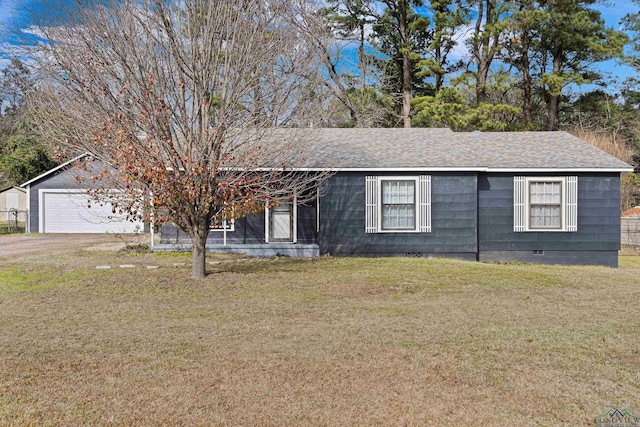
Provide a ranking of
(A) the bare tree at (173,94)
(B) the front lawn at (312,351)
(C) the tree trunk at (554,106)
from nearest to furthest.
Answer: (B) the front lawn at (312,351) < (A) the bare tree at (173,94) < (C) the tree trunk at (554,106)

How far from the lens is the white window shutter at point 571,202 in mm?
14469

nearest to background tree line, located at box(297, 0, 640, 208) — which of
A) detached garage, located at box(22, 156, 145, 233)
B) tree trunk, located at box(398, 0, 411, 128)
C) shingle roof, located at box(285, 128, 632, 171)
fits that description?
tree trunk, located at box(398, 0, 411, 128)

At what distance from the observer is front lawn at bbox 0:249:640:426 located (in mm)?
3994

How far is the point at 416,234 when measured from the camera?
1445 cm

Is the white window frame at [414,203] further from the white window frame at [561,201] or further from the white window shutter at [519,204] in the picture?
the white window frame at [561,201]

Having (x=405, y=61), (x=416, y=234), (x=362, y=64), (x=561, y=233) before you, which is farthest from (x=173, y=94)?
(x=405, y=61)

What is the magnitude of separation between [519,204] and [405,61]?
610 inches

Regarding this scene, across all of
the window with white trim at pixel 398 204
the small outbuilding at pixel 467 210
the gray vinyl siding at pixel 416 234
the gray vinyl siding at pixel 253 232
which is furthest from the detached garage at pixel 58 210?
the window with white trim at pixel 398 204

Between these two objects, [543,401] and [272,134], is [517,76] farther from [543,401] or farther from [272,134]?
[543,401]

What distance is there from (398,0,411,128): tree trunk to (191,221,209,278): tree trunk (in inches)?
745

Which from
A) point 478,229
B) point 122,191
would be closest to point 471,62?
point 478,229

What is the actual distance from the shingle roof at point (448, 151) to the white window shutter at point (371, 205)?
484 mm

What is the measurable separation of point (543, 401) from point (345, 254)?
10.4m

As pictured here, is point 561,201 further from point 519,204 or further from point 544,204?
point 519,204
